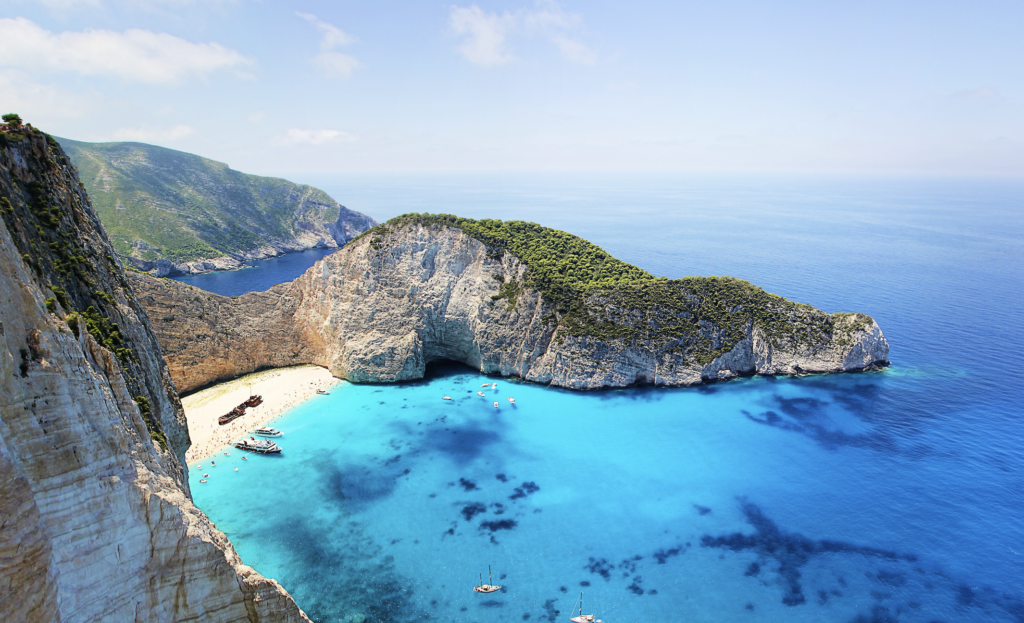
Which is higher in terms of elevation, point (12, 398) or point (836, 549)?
point (12, 398)

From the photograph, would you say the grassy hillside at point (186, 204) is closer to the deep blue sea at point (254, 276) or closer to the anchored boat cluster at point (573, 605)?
the deep blue sea at point (254, 276)

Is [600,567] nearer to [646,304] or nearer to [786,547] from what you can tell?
[786,547]

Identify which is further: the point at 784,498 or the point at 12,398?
the point at 784,498

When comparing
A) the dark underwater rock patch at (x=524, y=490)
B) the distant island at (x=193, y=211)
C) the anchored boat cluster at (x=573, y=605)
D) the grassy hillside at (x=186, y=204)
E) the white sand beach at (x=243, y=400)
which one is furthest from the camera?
the grassy hillside at (x=186, y=204)

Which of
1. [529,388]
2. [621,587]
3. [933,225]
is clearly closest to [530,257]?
[529,388]

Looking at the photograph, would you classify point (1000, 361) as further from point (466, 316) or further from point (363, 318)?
point (363, 318)

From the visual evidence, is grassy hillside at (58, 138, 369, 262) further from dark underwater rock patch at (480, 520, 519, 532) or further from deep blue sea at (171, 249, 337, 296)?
dark underwater rock patch at (480, 520, 519, 532)

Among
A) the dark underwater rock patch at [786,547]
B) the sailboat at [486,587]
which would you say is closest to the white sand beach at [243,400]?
the sailboat at [486,587]
